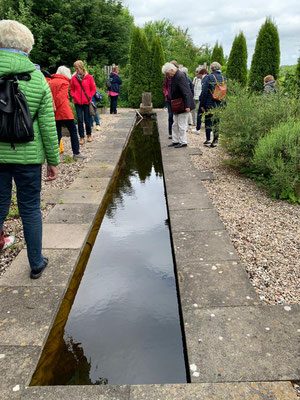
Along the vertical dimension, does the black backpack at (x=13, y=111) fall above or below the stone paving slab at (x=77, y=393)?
above

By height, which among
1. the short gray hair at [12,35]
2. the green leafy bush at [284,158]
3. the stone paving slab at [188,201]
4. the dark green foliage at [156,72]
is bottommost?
the stone paving slab at [188,201]

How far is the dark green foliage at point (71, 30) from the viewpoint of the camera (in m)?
18.7

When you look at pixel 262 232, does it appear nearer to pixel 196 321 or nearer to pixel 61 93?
pixel 196 321

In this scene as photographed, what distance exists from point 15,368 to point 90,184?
3814mm

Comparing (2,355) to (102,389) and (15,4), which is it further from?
(15,4)

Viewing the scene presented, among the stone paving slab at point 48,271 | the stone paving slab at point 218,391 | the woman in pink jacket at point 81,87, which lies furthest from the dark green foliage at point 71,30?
the stone paving slab at point 218,391

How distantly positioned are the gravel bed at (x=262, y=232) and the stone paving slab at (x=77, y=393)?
1350 mm

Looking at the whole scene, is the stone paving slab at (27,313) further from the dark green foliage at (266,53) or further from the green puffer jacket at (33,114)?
the dark green foliage at (266,53)

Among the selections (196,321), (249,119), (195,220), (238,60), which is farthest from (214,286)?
(238,60)

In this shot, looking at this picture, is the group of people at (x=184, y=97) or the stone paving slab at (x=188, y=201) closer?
the stone paving slab at (x=188, y=201)

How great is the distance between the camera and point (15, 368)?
209cm

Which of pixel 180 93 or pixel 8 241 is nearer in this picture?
pixel 8 241

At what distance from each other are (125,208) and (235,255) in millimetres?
2108

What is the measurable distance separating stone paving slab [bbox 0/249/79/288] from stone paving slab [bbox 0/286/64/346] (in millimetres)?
76
